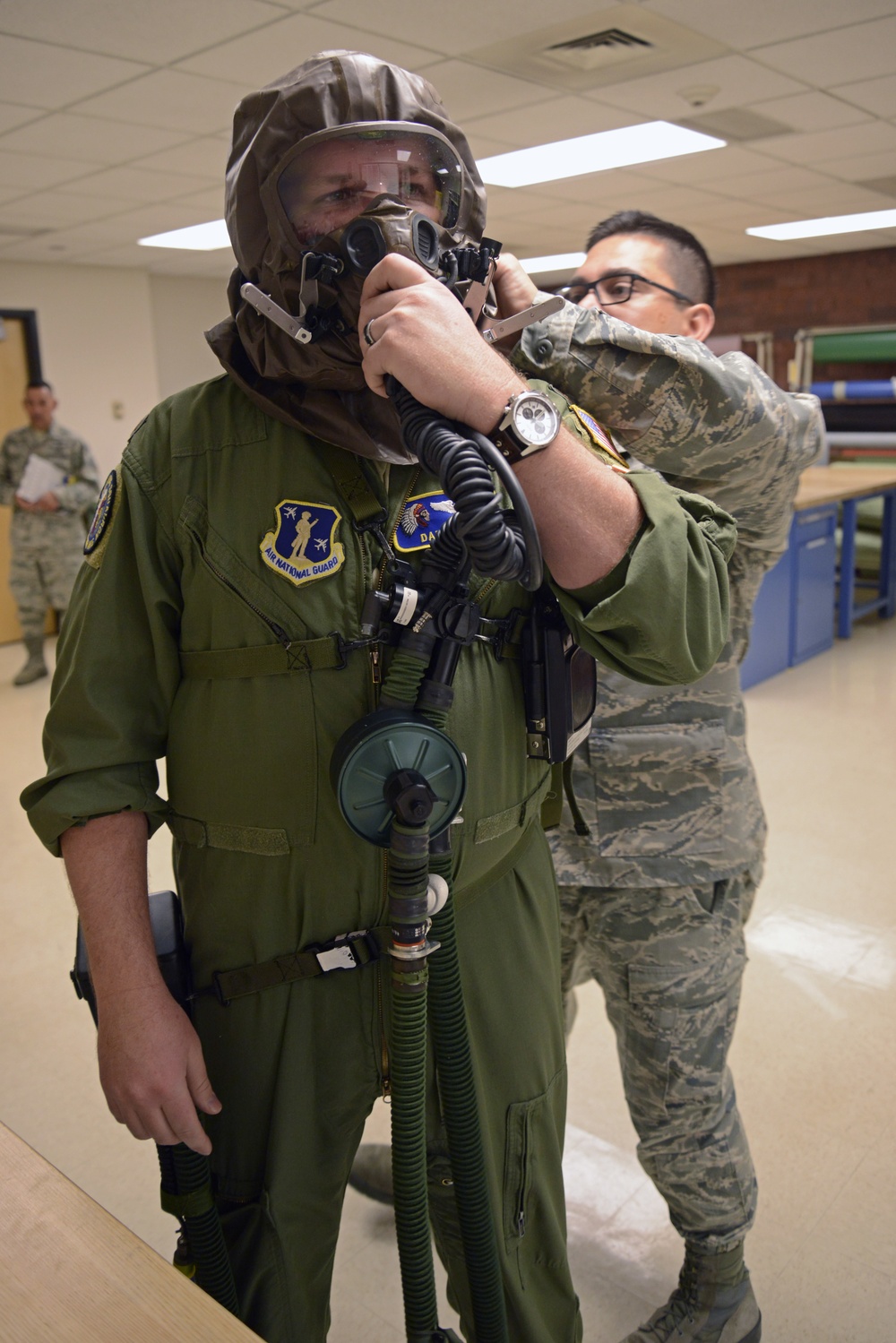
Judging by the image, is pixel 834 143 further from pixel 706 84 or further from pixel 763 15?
pixel 763 15

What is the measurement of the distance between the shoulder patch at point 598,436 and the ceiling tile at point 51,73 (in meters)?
3.16

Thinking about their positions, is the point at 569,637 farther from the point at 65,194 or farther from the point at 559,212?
the point at 559,212

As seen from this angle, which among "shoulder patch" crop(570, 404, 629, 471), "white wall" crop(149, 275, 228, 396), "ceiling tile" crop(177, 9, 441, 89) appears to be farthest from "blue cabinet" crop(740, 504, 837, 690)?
"white wall" crop(149, 275, 228, 396)

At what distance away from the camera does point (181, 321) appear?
947 centimetres

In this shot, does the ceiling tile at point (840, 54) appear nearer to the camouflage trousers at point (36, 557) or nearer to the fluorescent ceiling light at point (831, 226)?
the fluorescent ceiling light at point (831, 226)

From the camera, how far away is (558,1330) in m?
1.18

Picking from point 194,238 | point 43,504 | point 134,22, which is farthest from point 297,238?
point 194,238

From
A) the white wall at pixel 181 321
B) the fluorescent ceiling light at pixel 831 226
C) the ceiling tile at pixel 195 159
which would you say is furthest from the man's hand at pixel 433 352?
the white wall at pixel 181 321

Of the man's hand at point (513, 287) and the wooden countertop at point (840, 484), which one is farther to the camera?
the wooden countertop at point (840, 484)

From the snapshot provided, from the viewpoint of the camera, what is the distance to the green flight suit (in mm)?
989

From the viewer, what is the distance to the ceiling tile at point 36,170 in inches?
192

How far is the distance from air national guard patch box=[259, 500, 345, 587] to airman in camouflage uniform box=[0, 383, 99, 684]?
18.4 ft

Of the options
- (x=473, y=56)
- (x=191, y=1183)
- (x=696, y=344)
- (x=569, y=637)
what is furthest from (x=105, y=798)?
(x=473, y=56)

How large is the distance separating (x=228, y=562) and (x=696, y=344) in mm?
708
